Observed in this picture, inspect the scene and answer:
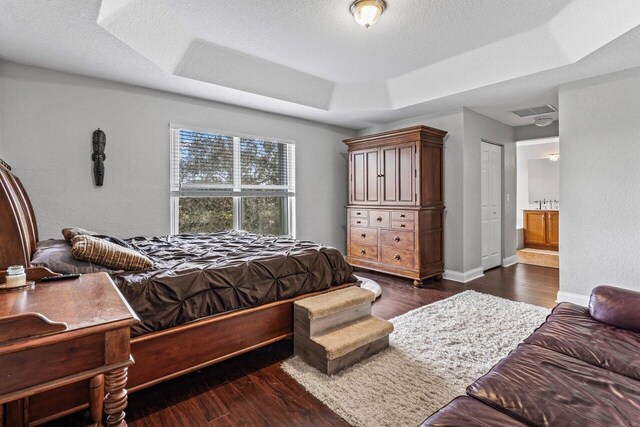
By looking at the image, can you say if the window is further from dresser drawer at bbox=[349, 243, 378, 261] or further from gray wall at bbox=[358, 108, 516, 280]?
gray wall at bbox=[358, 108, 516, 280]

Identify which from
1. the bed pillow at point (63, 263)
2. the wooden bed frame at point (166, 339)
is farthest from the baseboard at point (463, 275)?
the bed pillow at point (63, 263)

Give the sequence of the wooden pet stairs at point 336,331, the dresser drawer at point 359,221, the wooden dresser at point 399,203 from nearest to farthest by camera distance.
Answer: the wooden pet stairs at point 336,331 < the wooden dresser at point 399,203 < the dresser drawer at point 359,221

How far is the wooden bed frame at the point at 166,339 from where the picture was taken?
1457 mm

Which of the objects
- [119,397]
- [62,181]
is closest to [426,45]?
[119,397]

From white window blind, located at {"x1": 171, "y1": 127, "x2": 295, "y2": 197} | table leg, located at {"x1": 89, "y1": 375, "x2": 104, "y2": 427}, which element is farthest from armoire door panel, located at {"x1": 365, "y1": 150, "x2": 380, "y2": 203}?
table leg, located at {"x1": 89, "y1": 375, "x2": 104, "y2": 427}

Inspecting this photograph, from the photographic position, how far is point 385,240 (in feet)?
14.9

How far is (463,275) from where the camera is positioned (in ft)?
14.3

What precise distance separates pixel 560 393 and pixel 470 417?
1.26 ft

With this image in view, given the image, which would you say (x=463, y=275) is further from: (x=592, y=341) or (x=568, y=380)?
(x=568, y=380)

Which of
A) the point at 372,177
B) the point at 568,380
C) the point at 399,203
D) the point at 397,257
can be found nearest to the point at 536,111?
the point at 399,203

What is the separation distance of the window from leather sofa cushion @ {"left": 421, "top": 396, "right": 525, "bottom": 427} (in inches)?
141

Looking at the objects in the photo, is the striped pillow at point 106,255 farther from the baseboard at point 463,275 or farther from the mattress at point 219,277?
the baseboard at point 463,275

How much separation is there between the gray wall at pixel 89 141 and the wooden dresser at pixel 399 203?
Answer: 1.86m

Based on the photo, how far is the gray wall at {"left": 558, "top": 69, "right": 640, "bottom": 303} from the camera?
3096 millimetres
